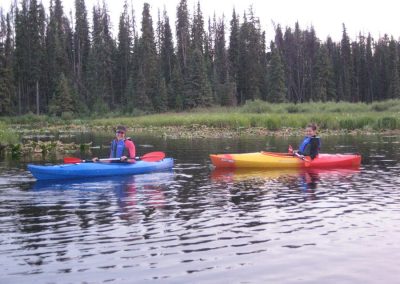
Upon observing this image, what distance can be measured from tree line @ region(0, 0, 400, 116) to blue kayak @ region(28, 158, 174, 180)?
3961cm

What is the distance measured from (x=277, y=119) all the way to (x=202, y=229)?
2769cm

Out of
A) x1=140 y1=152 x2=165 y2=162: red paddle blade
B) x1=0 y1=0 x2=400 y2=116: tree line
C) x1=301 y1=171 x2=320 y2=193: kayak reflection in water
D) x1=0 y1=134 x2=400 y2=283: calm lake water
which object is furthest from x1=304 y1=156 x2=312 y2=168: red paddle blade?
x1=0 y1=0 x2=400 y2=116: tree line

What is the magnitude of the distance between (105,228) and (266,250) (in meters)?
2.73

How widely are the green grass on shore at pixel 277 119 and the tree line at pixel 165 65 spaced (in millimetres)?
4407

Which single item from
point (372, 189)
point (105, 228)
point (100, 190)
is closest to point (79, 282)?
point (105, 228)

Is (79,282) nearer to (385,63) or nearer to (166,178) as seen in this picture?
(166,178)

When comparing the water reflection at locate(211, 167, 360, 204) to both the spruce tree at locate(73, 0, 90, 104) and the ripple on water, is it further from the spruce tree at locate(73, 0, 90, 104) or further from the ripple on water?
the spruce tree at locate(73, 0, 90, 104)

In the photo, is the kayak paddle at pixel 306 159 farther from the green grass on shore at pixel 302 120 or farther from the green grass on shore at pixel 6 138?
the green grass on shore at pixel 302 120

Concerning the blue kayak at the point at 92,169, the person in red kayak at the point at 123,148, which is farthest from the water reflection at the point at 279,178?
the person in red kayak at the point at 123,148

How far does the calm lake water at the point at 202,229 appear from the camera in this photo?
648cm

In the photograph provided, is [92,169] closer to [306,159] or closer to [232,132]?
[306,159]

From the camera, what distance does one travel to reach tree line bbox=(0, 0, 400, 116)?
187ft

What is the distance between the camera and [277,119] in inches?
1400

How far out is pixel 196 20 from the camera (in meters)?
68.4
